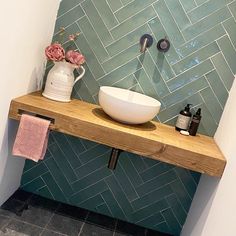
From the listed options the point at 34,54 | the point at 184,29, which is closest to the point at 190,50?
the point at 184,29

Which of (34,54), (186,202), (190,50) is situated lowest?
(186,202)

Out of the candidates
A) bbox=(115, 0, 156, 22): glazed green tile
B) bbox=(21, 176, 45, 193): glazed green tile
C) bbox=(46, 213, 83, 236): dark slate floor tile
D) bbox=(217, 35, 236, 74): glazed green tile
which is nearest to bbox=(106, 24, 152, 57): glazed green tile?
bbox=(115, 0, 156, 22): glazed green tile

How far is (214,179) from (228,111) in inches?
18.8

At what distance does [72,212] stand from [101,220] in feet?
0.75

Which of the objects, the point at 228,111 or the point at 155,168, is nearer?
the point at 228,111

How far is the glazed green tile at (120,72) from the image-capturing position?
95.8 inches

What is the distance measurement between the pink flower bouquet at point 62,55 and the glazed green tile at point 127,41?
26 cm

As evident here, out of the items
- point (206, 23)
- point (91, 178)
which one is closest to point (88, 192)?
point (91, 178)

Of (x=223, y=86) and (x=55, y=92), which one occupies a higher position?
(x=55, y=92)

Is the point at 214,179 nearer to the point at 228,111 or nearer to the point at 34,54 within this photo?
the point at 228,111

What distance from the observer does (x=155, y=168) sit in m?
2.53

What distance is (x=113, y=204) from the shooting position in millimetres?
2619

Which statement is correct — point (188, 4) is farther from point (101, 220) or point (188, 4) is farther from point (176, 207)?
point (101, 220)

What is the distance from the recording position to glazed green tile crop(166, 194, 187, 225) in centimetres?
256
